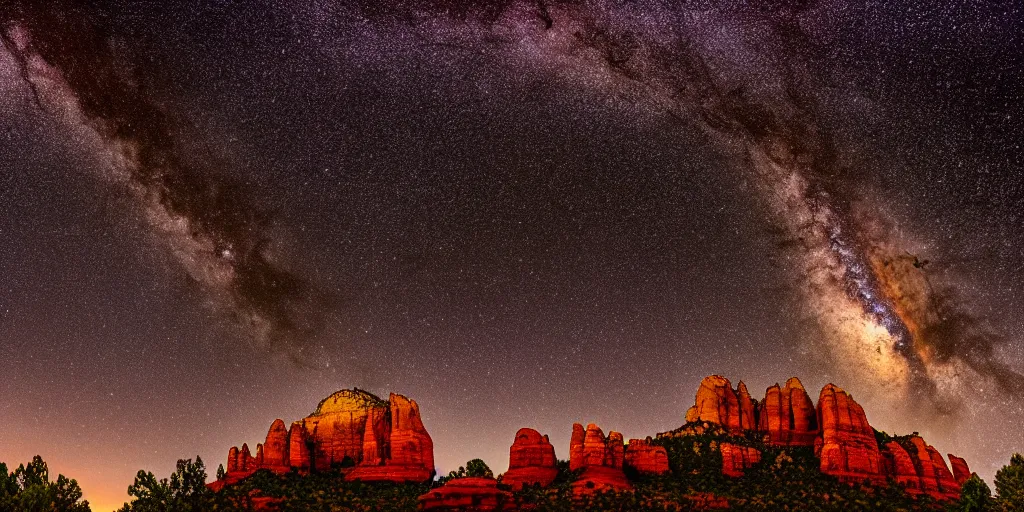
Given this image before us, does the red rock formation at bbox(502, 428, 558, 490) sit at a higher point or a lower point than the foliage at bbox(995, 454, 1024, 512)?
higher

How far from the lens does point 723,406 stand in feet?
408

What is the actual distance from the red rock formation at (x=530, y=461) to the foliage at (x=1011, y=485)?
46577mm

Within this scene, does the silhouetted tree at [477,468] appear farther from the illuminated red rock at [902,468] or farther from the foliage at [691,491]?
the illuminated red rock at [902,468]

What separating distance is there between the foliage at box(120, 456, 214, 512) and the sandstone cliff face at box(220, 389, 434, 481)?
860 cm

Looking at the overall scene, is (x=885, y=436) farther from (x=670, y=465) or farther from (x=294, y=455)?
(x=294, y=455)

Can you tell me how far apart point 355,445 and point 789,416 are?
2187 inches

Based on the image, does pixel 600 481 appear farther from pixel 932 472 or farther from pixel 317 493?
pixel 932 472

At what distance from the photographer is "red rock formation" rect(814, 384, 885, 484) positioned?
106 metres

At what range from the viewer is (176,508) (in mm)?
99125

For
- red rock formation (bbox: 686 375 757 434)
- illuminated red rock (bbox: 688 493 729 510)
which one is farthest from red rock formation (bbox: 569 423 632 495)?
red rock formation (bbox: 686 375 757 434)

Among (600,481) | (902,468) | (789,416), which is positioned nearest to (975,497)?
(902,468)

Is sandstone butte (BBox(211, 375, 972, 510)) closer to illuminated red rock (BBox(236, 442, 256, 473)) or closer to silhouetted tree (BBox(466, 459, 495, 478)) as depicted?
illuminated red rock (BBox(236, 442, 256, 473))

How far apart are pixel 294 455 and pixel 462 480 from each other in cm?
2718

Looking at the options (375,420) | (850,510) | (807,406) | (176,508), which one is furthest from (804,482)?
(176,508)
